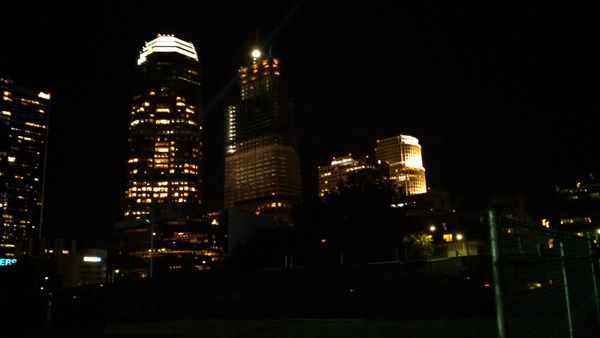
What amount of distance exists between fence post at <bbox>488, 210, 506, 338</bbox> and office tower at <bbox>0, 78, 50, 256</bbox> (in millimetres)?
193975

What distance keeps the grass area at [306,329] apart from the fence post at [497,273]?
8.36 meters

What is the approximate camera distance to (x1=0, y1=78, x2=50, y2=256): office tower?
180 metres

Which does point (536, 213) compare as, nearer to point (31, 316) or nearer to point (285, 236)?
point (285, 236)

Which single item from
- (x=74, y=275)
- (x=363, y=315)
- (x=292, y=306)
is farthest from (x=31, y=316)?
(x=74, y=275)

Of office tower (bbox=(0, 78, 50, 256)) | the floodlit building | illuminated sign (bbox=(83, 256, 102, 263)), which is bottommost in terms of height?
illuminated sign (bbox=(83, 256, 102, 263))

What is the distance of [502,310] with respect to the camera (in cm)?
343

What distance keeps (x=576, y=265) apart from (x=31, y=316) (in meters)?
20.0

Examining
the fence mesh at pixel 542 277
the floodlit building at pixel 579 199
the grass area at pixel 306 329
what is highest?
the floodlit building at pixel 579 199

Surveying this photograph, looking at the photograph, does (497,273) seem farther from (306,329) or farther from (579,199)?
(579,199)

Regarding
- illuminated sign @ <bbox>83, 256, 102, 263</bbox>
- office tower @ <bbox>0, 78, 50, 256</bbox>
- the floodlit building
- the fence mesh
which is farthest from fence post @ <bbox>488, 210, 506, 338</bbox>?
office tower @ <bbox>0, 78, 50, 256</bbox>

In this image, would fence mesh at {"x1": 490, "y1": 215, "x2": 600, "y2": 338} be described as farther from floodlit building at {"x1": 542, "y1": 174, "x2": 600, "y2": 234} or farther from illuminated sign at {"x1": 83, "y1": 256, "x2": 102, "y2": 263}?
illuminated sign at {"x1": 83, "y1": 256, "x2": 102, "y2": 263}

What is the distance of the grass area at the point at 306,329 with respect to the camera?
1224 centimetres

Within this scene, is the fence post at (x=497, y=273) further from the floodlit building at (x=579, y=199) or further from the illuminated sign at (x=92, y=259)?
the illuminated sign at (x=92, y=259)

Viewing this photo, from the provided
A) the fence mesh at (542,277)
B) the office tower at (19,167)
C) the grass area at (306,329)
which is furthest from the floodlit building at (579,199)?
the office tower at (19,167)
